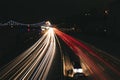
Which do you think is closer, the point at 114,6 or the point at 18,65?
the point at 18,65

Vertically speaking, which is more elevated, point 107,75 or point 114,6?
point 114,6

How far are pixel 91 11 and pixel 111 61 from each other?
415 ft

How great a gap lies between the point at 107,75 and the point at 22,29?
12241 cm

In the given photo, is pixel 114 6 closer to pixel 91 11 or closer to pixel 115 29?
pixel 115 29

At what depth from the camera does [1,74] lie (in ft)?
158

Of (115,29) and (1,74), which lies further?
(115,29)

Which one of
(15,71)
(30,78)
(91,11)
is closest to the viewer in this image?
(30,78)

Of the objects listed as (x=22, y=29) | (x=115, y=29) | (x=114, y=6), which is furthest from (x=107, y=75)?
(x=22, y=29)

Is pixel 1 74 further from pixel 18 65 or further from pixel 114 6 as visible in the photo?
pixel 114 6

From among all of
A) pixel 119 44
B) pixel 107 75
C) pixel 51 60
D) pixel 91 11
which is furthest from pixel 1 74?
pixel 91 11

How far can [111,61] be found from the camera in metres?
60.7

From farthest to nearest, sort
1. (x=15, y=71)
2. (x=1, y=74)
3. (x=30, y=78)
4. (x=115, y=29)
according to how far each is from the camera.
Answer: (x=115, y=29), (x=15, y=71), (x=1, y=74), (x=30, y=78)

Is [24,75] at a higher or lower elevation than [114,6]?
lower

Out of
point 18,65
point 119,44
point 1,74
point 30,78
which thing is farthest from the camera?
point 119,44
